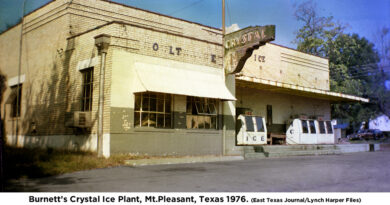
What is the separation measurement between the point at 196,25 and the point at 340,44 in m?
19.8

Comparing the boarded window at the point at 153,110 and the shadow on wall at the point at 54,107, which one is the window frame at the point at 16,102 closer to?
the shadow on wall at the point at 54,107

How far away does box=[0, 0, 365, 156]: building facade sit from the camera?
A: 42.9 feet

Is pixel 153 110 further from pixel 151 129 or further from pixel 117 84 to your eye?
pixel 117 84

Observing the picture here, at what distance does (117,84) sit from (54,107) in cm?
409

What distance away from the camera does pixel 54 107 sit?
50.2ft

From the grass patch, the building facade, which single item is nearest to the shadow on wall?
the building facade

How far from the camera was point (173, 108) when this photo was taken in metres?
14.5

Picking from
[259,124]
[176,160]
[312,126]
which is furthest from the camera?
[312,126]

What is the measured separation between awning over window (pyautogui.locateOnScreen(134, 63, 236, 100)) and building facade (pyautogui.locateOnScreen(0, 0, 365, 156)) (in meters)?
0.05

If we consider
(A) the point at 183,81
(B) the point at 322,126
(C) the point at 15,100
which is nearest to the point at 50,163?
(A) the point at 183,81

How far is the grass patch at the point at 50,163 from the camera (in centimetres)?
939

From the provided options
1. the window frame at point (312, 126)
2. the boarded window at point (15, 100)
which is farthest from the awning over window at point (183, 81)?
the window frame at point (312, 126)

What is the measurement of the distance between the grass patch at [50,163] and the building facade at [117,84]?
905mm
